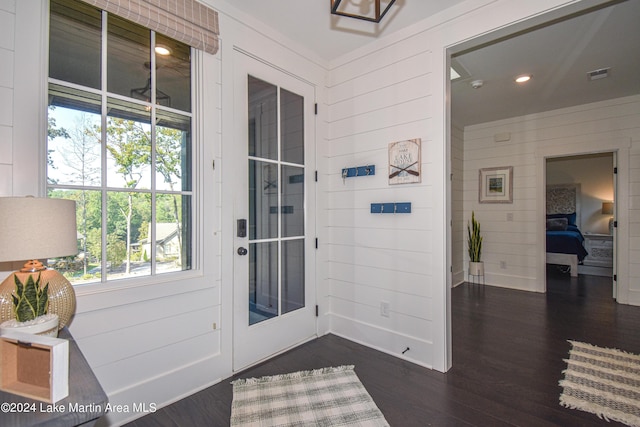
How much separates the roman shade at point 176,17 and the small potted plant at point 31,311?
145 cm

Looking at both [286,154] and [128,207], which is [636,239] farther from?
[128,207]

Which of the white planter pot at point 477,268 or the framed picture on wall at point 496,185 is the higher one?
the framed picture on wall at point 496,185

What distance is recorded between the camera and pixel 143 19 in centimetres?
170

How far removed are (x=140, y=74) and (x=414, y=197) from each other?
2086 mm

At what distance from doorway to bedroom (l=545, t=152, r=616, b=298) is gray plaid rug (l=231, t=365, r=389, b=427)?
5.09 metres

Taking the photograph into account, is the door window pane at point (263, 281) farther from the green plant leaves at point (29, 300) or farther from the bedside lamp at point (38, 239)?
the green plant leaves at point (29, 300)

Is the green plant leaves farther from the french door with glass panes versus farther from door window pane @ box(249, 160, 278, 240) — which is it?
door window pane @ box(249, 160, 278, 240)

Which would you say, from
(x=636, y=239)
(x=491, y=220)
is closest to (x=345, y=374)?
(x=491, y=220)

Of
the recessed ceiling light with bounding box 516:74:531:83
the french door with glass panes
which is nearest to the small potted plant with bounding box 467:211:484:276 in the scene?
the recessed ceiling light with bounding box 516:74:531:83

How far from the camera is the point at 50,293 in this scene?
47.5 inches

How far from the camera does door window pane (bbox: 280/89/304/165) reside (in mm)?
2607

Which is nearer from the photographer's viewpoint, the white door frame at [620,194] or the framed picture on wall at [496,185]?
the white door frame at [620,194]

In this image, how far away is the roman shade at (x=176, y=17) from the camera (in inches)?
64.1

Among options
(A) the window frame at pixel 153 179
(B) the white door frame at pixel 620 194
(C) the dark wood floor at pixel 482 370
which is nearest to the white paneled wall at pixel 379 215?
(C) the dark wood floor at pixel 482 370
